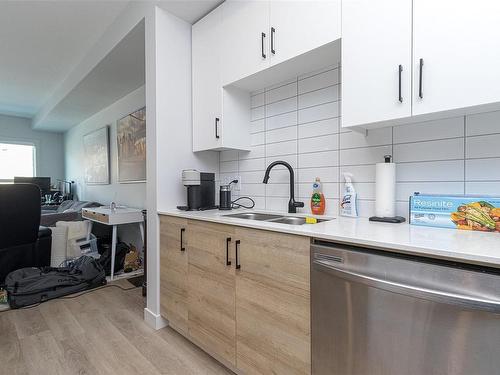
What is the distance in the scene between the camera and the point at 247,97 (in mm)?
2154

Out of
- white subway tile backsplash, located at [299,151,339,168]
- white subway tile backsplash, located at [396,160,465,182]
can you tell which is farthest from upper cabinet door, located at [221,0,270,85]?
white subway tile backsplash, located at [396,160,465,182]

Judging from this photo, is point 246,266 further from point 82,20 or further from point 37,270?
point 82,20

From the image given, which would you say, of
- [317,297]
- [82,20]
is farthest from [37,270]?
[317,297]

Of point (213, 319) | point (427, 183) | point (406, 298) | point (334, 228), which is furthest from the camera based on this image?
point (213, 319)

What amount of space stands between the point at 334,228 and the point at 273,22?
1.25 m

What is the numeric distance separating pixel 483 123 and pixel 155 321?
7.48 feet

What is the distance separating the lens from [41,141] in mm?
6332

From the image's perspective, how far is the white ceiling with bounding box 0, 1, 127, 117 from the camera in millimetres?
2375

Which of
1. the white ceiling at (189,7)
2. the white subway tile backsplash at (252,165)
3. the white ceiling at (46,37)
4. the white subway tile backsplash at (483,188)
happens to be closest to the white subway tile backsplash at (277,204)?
the white subway tile backsplash at (252,165)

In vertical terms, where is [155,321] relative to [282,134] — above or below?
below

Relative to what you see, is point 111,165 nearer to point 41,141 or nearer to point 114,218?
point 114,218

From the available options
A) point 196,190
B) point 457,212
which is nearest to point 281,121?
point 196,190

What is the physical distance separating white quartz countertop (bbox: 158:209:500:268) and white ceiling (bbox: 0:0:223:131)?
1839mm

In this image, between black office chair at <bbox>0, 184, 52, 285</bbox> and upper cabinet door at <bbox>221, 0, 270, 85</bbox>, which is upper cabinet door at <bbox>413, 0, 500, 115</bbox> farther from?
black office chair at <bbox>0, 184, 52, 285</bbox>
